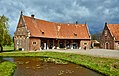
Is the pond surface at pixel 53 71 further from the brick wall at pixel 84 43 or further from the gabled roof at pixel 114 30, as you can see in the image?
the brick wall at pixel 84 43

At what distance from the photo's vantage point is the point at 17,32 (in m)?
50.1

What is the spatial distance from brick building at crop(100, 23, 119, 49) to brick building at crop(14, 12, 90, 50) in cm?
523

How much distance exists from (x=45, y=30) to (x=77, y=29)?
38.1 feet

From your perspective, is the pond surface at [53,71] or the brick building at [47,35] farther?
the brick building at [47,35]

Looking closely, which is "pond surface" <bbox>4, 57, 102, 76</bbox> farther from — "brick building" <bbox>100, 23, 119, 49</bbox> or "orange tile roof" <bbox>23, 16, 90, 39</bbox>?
"brick building" <bbox>100, 23, 119, 49</bbox>

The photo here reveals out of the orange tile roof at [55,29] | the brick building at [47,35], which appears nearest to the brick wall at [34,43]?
the brick building at [47,35]

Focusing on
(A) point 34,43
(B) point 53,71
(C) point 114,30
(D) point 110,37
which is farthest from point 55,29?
(B) point 53,71

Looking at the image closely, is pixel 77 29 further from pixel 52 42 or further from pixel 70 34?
pixel 52 42

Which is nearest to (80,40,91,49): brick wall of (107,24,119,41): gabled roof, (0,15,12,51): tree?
(107,24,119,41): gabled roof

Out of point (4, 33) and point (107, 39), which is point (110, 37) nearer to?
point (107, 39)

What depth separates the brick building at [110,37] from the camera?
5197cm

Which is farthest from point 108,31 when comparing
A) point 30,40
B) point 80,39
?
point 30,40

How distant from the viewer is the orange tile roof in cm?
4831

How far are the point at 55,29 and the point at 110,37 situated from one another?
652 inches
